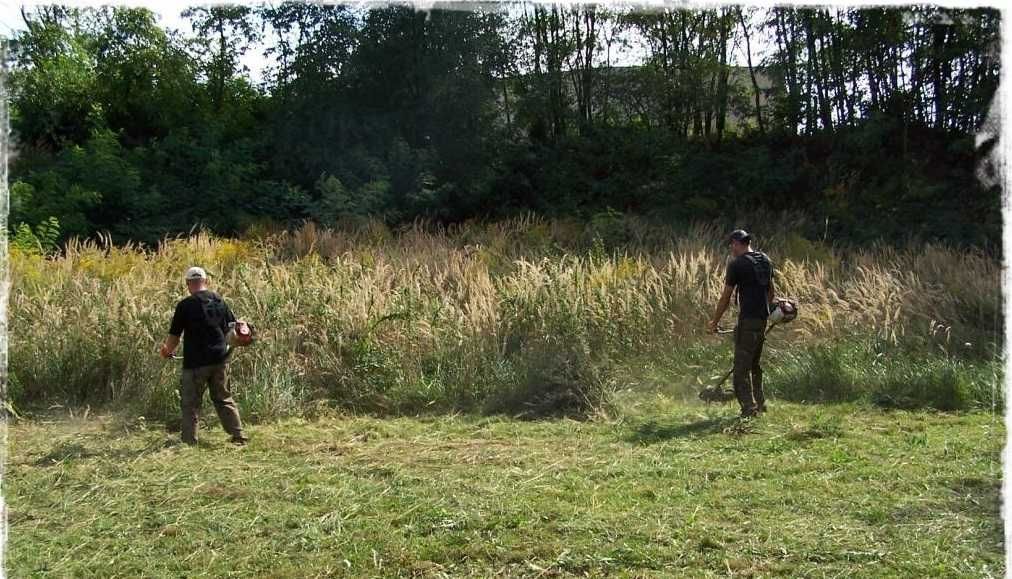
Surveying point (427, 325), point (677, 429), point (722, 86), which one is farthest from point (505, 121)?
point (677, 429)

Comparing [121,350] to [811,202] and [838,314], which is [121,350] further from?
[811,202]

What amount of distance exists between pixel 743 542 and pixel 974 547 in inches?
46.2

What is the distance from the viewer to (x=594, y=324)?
1070 cm

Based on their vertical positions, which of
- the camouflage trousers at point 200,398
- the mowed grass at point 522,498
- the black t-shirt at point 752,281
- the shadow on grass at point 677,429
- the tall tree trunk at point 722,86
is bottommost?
the shadow on grass at point 677,429

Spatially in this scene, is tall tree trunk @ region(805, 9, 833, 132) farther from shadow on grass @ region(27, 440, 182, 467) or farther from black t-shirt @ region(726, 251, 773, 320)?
shadow on grass @ region(27, 440, 182, 467)

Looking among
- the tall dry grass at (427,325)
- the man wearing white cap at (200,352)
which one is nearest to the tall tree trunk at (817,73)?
the tall dry grass at (427,325)

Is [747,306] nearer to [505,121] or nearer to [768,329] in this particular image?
[768,329]

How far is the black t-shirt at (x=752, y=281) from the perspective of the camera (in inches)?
332

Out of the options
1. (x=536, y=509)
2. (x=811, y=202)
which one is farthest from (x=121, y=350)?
(x=811, y=202)

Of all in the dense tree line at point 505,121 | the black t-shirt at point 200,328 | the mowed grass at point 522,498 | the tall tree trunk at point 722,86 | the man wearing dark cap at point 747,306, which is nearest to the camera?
the mowed grass at point 522,498

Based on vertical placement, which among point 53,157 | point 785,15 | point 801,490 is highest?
point 785,15

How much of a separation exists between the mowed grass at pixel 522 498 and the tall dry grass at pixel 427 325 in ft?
2.51

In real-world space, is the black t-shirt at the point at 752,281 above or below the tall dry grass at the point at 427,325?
above

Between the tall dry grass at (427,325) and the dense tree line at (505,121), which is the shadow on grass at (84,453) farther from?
the dense tree line at (505,121)
